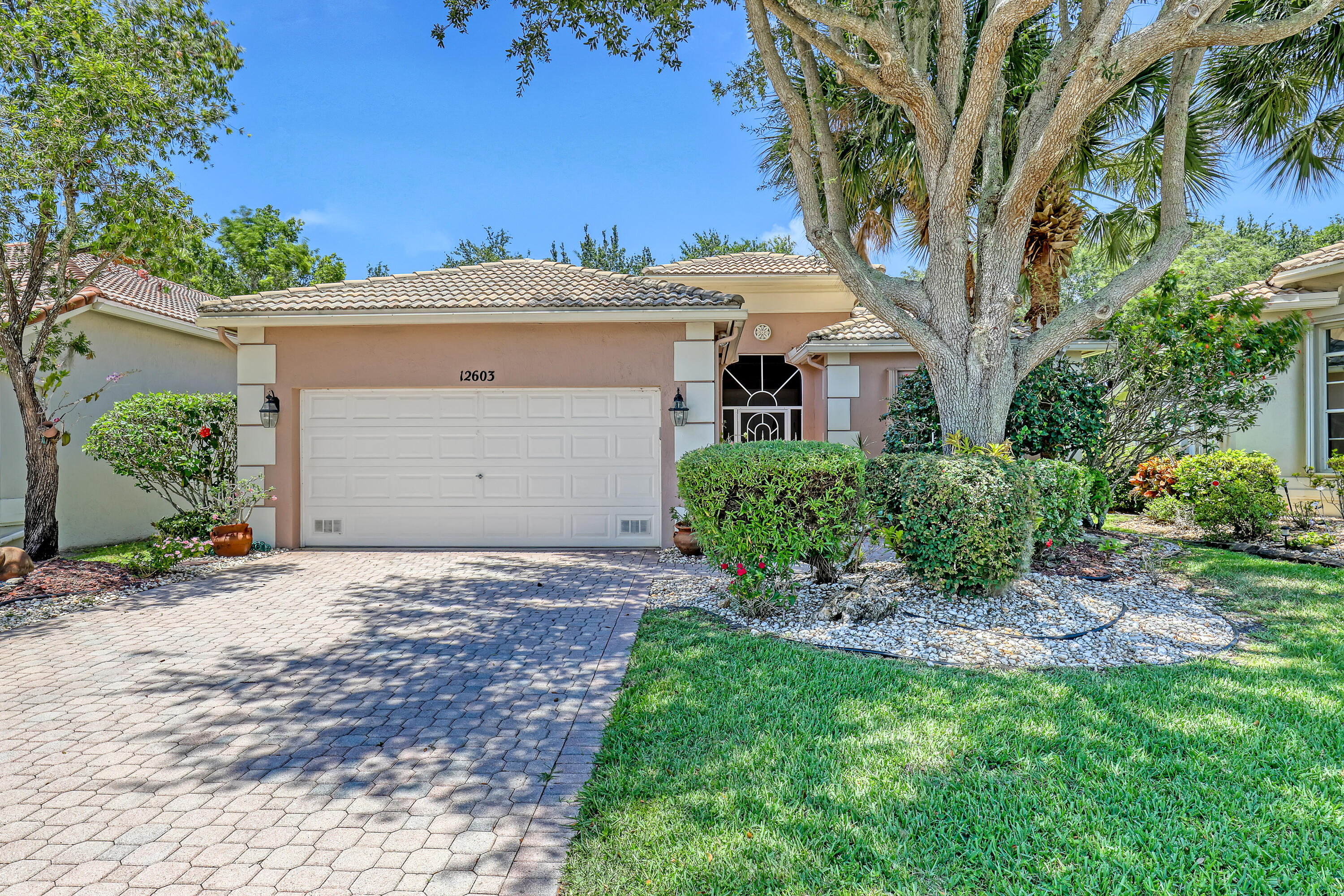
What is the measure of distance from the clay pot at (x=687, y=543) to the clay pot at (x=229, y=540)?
19.7 ft

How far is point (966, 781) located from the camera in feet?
9.71

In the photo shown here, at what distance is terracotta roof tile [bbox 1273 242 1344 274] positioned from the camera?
31.6 feet

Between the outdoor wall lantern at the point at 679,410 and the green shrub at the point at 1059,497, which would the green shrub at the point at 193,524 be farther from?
the green shrub at the point at 1059,497

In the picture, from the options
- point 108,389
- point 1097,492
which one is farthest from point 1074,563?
point 108,389

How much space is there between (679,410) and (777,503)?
4046 mm

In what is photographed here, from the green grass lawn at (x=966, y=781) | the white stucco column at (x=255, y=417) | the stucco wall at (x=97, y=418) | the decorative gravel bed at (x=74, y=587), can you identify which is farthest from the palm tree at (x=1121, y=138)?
the stucco wall at (x=97, y=418)

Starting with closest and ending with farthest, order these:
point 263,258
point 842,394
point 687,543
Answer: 1. point 687,543
2. point 842,394
3. point 263,258

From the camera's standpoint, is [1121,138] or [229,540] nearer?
[1121,138]

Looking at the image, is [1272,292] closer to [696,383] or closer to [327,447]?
[696,383]

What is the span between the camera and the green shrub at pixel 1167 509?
989 centimetres

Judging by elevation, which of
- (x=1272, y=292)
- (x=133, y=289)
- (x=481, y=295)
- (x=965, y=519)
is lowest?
(x=965, y=519)

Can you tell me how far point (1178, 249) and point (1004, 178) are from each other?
86.8 inches

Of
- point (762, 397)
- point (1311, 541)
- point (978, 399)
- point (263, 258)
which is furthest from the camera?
point (263, 258)

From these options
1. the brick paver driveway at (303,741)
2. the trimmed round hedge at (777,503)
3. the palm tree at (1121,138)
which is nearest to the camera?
the brick paver driveway at (303,741)
